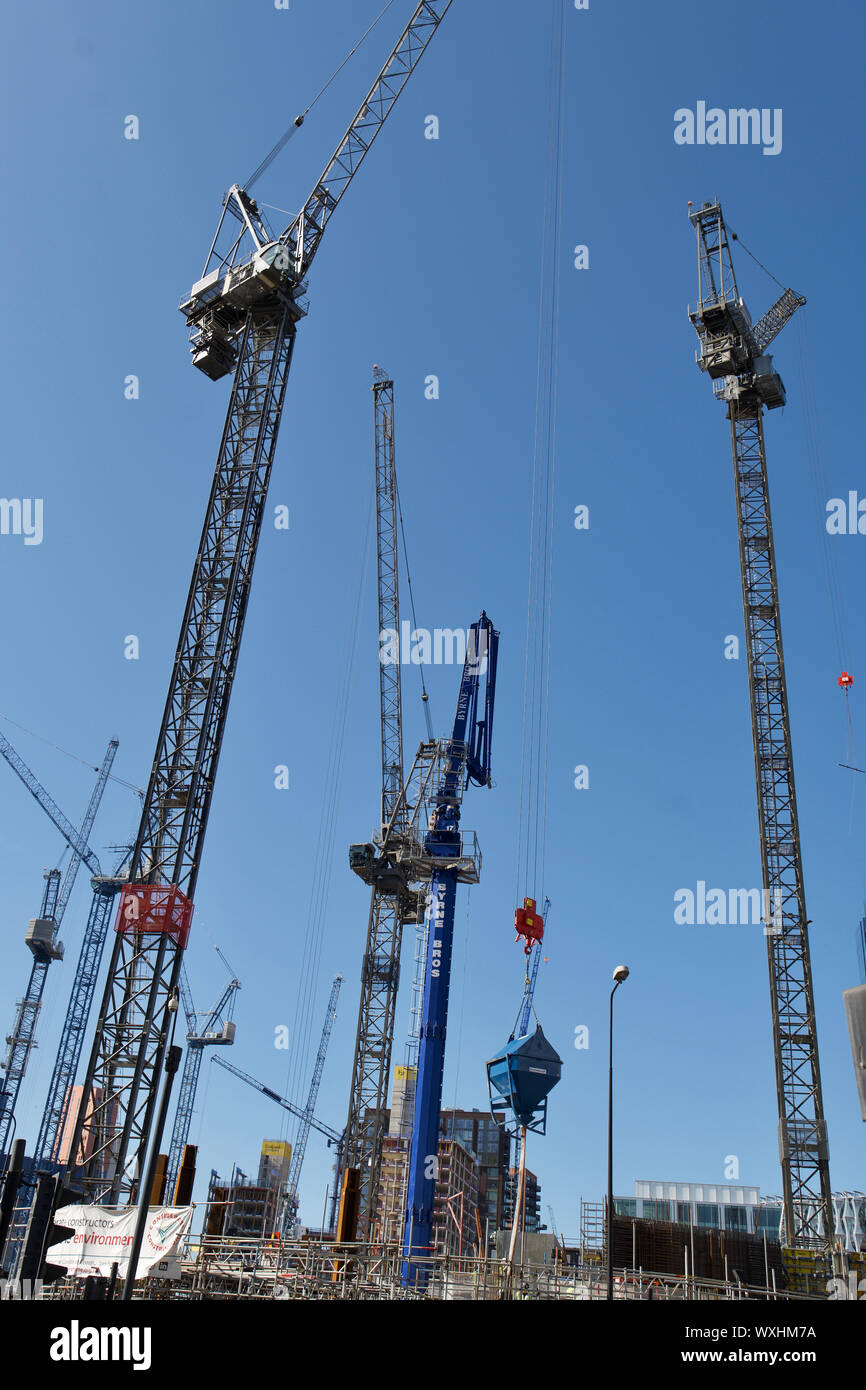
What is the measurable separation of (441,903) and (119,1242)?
33.6 meters

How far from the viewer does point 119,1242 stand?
2212 cm

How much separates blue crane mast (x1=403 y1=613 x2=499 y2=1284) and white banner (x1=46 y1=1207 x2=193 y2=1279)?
20.7 m

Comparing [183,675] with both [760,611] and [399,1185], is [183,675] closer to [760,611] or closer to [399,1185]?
[760,611]

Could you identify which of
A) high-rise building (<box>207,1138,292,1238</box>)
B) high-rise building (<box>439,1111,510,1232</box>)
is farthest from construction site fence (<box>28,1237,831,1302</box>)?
high-rise building (<box>439,1111,510,1232</box>)

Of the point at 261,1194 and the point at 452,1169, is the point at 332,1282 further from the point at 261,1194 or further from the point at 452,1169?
the point at 261,1194

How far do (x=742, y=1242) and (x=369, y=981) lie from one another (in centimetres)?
2780

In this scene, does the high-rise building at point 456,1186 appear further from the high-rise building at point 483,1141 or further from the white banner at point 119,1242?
the white banner at point 119,1242

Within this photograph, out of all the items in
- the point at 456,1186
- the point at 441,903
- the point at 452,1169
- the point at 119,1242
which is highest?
the point at 441,903

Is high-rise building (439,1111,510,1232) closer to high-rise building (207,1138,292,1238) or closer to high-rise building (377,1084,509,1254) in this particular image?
high-rise building (377,1084,509,1254)

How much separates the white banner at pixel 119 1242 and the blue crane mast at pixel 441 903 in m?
20.7

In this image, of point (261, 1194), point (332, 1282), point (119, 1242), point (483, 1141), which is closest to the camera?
point (119, 1242)

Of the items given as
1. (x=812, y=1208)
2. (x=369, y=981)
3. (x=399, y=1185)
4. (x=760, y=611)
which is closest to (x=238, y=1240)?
(x=812, y=1208)

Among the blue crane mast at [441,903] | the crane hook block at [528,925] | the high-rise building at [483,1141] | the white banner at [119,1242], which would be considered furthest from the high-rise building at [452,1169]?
the white banner at [119,1242]

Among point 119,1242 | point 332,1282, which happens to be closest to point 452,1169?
point 332,1282
